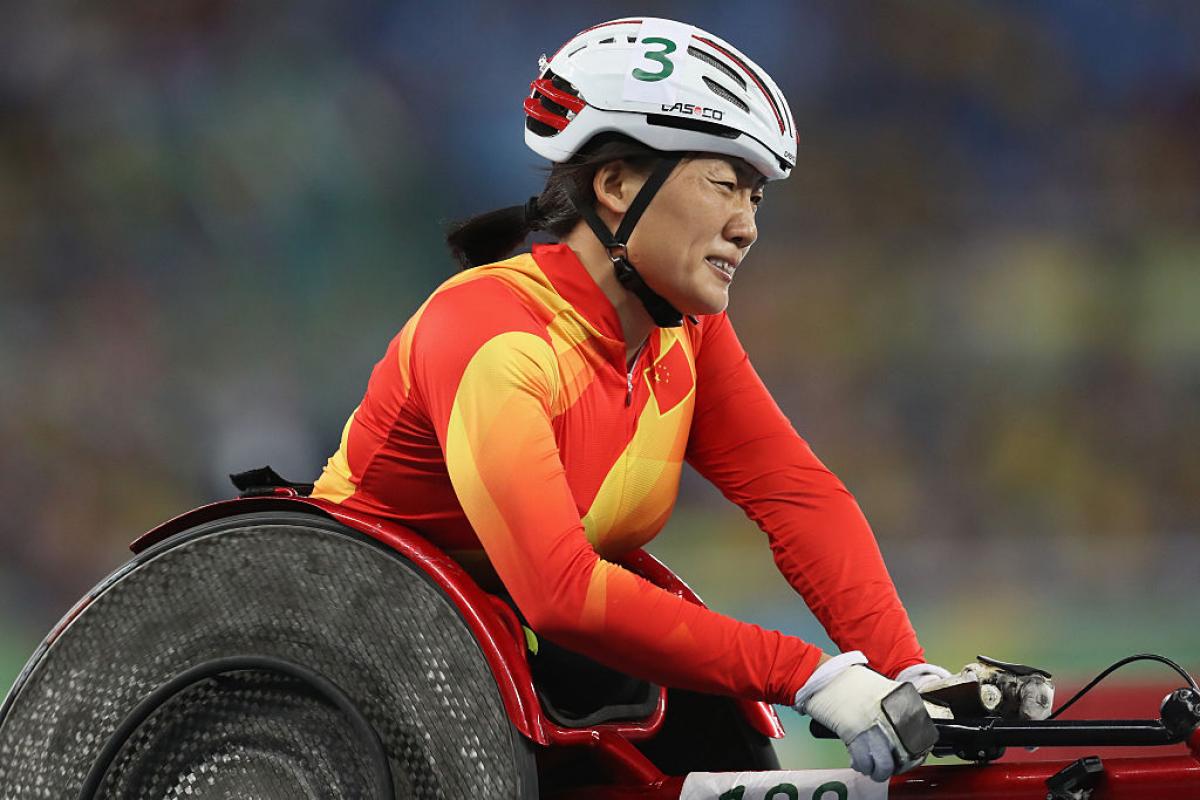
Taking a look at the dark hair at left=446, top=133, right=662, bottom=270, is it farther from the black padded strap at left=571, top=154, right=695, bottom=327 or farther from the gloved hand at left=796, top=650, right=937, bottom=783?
the gloved hand at left=796, top=650, right=937, bottom=783

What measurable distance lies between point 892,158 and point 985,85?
44cm

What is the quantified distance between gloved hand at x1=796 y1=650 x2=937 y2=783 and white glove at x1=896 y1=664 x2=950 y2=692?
11.1 inches

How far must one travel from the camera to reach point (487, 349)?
5.88ft

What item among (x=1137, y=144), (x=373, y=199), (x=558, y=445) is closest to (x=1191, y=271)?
(x=1137, y=144)

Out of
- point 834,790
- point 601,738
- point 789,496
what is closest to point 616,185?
point 789,496

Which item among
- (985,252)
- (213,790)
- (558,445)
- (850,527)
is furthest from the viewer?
(985,252)

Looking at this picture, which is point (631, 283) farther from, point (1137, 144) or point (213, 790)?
point (1137, 144)

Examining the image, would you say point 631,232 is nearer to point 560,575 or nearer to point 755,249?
point 560,575

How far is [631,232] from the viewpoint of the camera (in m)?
1.99

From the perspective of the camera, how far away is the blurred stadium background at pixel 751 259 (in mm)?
4969

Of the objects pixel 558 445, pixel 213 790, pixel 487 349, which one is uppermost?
pixel 487 349

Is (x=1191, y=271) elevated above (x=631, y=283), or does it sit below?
below

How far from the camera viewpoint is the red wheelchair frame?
1.71m

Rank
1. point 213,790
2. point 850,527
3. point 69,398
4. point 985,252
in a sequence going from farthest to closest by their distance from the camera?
point 985,252, point 69,398, point 850,527, point 213,790
